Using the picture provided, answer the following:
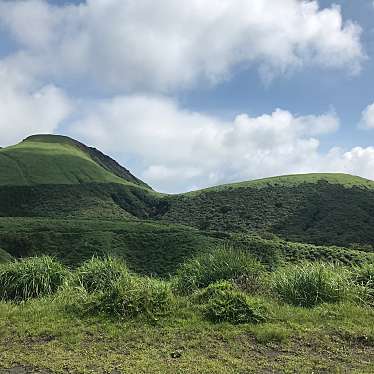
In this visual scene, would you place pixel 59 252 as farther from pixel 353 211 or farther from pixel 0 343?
pixel 353 211

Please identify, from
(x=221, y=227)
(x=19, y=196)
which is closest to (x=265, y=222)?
(x=221, y=227)

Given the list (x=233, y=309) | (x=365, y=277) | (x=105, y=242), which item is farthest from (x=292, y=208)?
(x=233, y=309)

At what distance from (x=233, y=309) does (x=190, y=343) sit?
1522mm

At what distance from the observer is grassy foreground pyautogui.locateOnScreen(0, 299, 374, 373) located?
6.55 metres

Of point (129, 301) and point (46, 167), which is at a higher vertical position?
point (46, 167)

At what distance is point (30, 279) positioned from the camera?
1148 cm

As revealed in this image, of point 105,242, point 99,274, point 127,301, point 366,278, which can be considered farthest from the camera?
point 105,242

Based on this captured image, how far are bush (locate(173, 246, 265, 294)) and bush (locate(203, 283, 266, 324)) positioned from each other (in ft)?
6.22

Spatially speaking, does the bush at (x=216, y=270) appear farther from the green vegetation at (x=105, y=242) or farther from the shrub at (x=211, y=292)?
the green vegetation at (x=105, y=242)

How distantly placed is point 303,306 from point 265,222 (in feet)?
227

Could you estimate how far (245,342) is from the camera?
24.8 ft

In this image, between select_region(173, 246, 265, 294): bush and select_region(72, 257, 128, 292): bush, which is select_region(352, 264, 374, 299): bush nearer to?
select_region(173, 246, 265, 294): bush

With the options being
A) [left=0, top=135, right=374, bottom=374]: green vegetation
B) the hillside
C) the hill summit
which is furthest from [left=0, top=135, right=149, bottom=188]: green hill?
[left=0, top=135, right=374, bottom=374]: green vegetation

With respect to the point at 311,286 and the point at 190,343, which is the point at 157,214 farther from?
the point at 190,343
